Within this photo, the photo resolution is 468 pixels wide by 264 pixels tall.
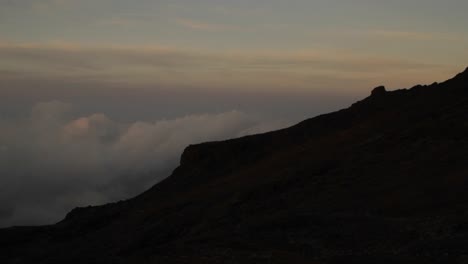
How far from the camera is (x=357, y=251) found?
28062mm

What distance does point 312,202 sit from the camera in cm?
3756

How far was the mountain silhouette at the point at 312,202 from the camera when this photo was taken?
93.4ft

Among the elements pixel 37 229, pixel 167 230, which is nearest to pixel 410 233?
pixel 167 230

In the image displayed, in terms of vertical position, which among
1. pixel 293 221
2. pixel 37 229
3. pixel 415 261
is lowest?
pixel 415 261

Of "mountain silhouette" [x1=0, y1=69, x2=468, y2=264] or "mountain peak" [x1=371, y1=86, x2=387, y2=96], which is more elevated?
"mountain peak" [x1=371, y1=86, x2=387, y2=96]

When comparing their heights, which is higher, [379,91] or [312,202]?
[379,91]

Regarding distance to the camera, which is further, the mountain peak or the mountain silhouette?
the mountain peak

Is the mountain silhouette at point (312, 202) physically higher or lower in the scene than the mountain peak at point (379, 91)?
lower

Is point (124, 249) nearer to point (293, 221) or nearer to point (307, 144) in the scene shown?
point (293, 221)

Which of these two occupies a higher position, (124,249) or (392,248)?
(124,249)

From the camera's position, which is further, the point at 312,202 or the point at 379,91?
the point at 379,91

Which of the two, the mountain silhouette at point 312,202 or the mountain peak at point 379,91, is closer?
the mountain silhouette at point 312,202

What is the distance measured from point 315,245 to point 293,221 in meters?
3.75

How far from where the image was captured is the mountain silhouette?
28453 mm
